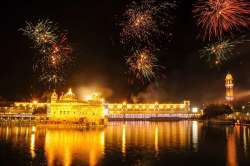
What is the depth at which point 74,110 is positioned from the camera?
6038 centimetres

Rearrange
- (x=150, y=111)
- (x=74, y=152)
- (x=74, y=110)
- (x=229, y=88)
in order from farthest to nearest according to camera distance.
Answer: (x=150, y=111) → (x=229, y=88) → (x=74, y=110) → (x=74, y=152)

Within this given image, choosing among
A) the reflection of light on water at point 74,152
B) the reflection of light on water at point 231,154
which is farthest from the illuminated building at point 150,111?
the reflection of light on water at point 231,154

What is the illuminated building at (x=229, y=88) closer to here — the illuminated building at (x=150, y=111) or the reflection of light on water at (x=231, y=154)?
the illuminated building at (x=150, y=111)

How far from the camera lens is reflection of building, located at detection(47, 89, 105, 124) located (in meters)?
59.8

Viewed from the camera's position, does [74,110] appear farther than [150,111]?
No

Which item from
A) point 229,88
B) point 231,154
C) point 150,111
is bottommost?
point 231,154

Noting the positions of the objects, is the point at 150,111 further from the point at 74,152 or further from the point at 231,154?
the point at 74,152

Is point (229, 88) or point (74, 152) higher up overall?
point (229, 88)

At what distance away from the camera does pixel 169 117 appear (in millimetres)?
93438

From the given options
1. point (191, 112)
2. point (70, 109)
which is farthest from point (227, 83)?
point (70, 109)

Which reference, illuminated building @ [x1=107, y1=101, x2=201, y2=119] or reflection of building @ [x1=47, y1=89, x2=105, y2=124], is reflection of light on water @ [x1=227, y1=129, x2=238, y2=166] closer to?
reflection of building @ [x1=47, y1=89, x2=105, y2=124]

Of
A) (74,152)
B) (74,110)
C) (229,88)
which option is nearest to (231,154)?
(74,152)

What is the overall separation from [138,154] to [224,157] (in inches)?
236

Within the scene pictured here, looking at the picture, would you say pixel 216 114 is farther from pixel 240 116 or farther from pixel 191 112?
pixel 191 112
